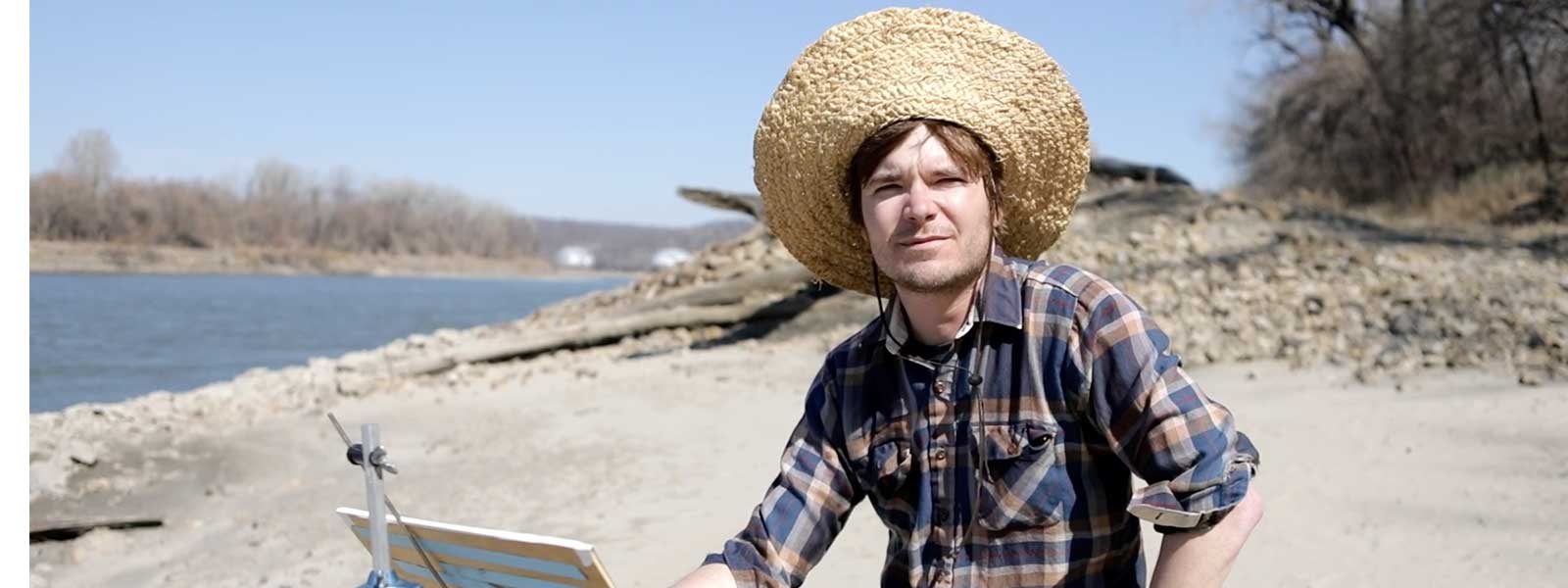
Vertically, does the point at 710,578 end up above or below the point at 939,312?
below

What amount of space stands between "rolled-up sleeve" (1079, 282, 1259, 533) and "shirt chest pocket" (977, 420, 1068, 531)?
0.10 metres

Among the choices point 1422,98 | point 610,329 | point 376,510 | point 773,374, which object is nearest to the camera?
point 376,510

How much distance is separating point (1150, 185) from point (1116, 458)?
1131 centimetres

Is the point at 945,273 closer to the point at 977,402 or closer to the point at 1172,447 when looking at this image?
the point at 977,402

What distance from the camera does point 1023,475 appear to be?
182 centimetres

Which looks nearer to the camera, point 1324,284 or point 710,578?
point 710,578

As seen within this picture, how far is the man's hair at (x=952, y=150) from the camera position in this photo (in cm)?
187

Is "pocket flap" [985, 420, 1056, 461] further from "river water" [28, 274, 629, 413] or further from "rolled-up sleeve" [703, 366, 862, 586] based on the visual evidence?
"river water" [28, 274, 629, 413]

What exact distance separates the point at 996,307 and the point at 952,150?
234 millimetres

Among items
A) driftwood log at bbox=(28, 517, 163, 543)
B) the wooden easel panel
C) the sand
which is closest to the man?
the wooden easel panel

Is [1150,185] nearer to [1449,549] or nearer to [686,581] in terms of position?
[1449,549]

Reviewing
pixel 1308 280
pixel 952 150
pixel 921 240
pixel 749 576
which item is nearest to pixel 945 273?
pixel 921 240

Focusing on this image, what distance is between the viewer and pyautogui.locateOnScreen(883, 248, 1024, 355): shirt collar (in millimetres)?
1793

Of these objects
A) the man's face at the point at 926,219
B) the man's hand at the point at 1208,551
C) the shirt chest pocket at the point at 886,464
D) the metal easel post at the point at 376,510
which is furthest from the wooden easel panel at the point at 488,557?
the man's hand at the point at 1208,551
